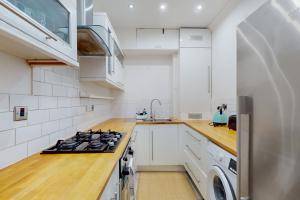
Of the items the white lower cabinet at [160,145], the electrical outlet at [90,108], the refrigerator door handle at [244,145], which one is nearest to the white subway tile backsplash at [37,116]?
the electrical outlet at [90,108]

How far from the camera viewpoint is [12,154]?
3.97 ft

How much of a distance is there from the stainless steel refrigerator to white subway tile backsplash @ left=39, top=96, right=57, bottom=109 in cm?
129

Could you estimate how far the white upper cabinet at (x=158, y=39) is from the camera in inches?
151

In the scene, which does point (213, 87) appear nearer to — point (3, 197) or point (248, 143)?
point (248, 143)

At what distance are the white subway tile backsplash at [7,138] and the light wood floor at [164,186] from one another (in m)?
1.85

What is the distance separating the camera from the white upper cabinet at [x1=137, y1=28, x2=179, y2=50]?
3834mm

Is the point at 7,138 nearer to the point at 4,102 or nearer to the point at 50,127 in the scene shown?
the point at 4,102

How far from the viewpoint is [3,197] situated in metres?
0.81

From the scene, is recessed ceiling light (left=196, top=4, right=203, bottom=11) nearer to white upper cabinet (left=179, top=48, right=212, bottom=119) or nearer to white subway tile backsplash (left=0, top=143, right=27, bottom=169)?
white upper cabinet (left=179, top=48, right=212, bottom=119)

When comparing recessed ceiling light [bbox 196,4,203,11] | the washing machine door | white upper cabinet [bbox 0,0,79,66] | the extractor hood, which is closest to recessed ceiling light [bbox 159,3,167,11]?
recessed ceiling light [bbox 196,4,203,11]

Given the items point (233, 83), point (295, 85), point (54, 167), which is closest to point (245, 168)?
point (295, 85)

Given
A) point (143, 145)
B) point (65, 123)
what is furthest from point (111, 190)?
point (143, 145)

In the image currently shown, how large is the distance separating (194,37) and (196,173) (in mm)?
2313

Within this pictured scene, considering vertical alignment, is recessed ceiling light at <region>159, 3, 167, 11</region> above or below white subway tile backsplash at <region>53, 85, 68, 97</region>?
above
